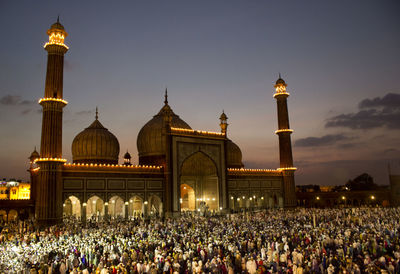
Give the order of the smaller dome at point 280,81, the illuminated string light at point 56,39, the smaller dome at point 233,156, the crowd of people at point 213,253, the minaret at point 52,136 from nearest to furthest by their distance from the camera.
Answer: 1. the crowd of people at point 213,253
2. the minaret at point 52,136
3. the illuminated string light at point 56,39
4. the smaller dome at point 280,81
5. the smaller dome at point 233,156

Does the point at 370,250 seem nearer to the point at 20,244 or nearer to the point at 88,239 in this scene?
the point at 88,239

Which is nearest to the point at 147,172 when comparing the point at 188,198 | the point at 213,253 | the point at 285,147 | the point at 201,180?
the point at 201,180

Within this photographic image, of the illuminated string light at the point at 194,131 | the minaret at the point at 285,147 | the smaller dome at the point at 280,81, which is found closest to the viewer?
the illuminated string light at the point at 194,131

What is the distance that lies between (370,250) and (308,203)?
1351 inches

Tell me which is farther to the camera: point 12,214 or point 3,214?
point 12,214

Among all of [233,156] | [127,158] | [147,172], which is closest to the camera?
[147,172]

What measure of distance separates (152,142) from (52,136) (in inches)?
485

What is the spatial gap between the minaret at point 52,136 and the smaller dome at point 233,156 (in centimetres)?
2174

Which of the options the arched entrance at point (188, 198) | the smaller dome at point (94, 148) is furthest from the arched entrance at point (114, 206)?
the arched entrance at point (188, 198)

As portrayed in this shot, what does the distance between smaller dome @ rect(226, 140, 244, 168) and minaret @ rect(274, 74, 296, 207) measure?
5375mm

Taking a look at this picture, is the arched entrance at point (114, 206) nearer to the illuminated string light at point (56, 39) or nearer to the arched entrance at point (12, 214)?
the arched entrance at point (12, 214)

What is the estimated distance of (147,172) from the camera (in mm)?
29641

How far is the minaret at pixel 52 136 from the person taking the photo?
76.8ft

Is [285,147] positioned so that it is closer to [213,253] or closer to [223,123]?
[223,123]
